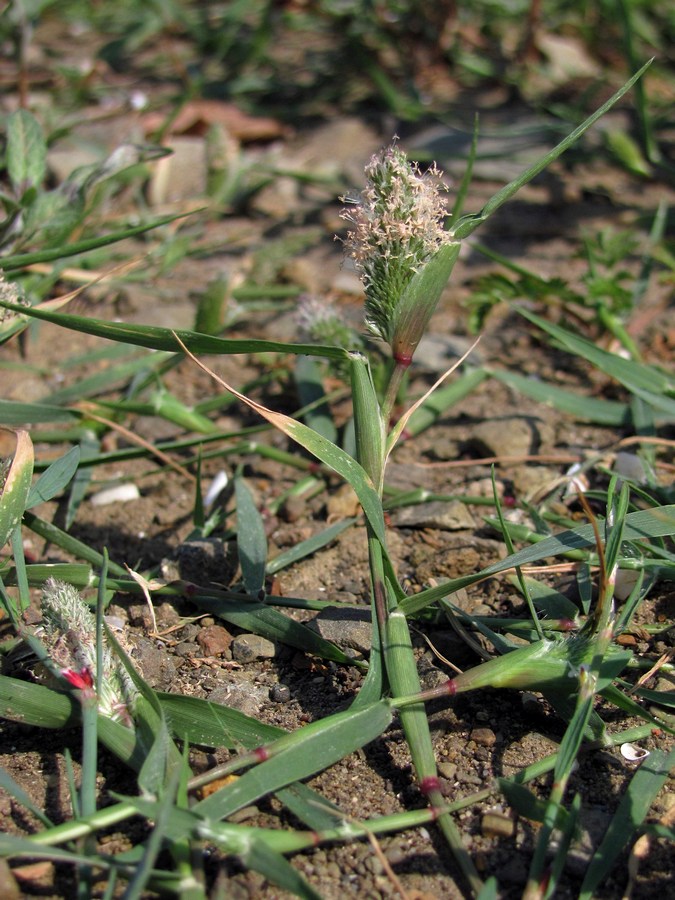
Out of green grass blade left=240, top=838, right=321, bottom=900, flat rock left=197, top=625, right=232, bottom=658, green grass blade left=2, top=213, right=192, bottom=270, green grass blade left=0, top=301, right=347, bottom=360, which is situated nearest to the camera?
green grass blade left=240, top=838, right=321, bottom=900

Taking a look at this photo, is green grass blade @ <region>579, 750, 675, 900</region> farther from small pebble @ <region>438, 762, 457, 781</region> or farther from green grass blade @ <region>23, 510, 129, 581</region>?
green grass blade @ <region>23, 510, 129, 581</region>

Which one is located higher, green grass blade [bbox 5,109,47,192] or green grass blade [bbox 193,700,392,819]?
green grass blade [bbox 5,109,47,192]

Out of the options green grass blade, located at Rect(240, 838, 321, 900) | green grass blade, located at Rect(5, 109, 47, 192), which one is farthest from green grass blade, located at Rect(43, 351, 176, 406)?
green grass blade, located at Rect(240, 838, 321, 900)

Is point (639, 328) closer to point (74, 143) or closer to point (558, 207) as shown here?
point (558, 207)

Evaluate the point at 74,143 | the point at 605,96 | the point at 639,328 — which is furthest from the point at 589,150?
the point at 74,143

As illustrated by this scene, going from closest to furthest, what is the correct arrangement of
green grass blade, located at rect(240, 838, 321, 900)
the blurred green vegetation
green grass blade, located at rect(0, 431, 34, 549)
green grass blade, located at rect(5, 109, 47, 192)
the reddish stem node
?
green grass blade, located at rect(240, 838, 321, 900) → the reddish stem node → green grass blade, located at rect(0, 431, 34, 549) → green grass blade, located at rect(5, 109, 47, 192) → the blurred green vegetation

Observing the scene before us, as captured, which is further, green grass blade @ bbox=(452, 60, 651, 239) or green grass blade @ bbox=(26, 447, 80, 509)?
green grass blade @ bbox=(26, 447, 80, 509)

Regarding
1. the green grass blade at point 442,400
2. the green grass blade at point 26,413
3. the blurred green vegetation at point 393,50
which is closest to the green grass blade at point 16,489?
the green grass blade at point 26,413

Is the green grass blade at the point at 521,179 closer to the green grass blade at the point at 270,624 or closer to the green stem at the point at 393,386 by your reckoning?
the green stem at the point at 393,386
